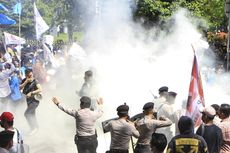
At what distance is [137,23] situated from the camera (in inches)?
874

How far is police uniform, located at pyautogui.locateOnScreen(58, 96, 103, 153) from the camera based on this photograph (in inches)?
313

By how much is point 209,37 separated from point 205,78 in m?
10.5

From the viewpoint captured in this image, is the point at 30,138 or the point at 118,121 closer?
the point at 118,121

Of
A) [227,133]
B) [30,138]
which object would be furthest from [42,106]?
[227,133]

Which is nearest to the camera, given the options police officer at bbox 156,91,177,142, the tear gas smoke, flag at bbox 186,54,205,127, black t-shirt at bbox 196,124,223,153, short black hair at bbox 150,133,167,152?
short black hair at bbox 150,133,167,152

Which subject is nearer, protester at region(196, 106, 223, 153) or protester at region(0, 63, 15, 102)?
protester at region(196, 106, 223, 153)

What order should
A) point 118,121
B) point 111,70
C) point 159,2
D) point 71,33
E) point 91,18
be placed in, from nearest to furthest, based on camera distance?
point 118,121 < point 111,70 < point 91,18 < point 159,2 < point 71,33

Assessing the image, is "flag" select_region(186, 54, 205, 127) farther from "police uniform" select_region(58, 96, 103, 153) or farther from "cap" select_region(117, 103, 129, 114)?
"police uniform" select_region(58, 96, 103, 153)

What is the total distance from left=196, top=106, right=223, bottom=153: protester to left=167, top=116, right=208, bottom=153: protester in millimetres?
650

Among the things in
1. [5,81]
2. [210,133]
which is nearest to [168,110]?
[210,133]

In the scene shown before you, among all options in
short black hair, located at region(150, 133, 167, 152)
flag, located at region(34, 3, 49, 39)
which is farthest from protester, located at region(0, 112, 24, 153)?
flag, located at region(34, 3, 49, 39)

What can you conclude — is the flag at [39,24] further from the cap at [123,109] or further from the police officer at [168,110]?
the cap at [123,109]

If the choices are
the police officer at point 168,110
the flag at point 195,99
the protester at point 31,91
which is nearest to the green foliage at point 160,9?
the protester at point 31,91

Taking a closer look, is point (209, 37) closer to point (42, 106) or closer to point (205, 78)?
point (205, 78)
